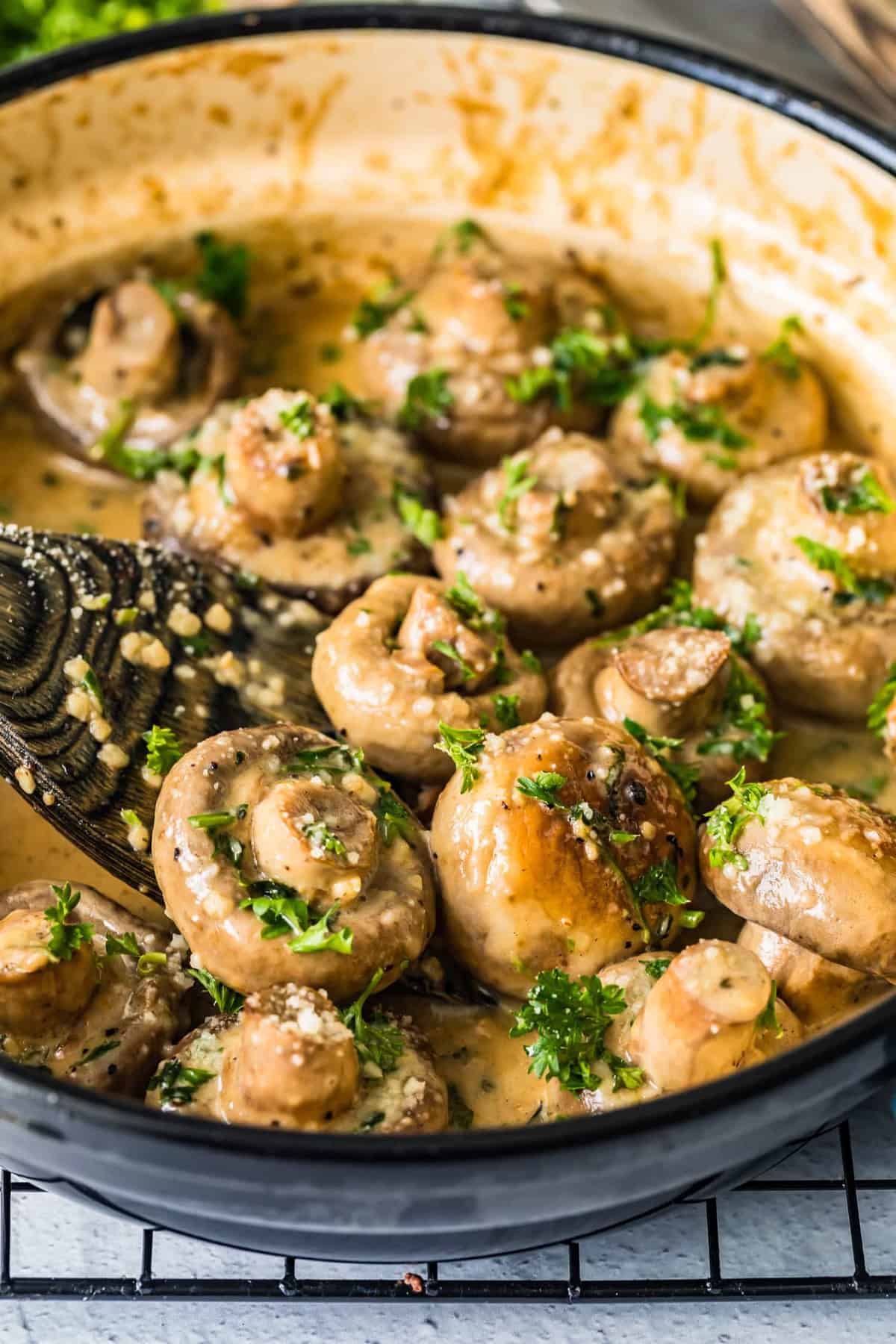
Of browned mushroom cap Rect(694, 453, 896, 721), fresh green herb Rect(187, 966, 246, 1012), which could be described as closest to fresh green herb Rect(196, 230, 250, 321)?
browned mushroom cap Rect(694, 453, 896, 721)

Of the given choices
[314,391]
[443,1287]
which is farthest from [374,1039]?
[314,391]

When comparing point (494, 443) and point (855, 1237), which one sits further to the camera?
point (494, 443)

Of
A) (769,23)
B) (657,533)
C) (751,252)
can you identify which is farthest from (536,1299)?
(769,23)

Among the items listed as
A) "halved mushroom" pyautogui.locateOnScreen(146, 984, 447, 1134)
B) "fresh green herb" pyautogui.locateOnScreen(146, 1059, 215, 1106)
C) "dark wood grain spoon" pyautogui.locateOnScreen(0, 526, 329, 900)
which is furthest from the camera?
"dark wood grain spoon" pyautogui.locateOnScreen(0, 526, 329, 900)

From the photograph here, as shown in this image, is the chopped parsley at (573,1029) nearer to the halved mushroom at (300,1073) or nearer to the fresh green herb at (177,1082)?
the halved mushroom at (300,1073)

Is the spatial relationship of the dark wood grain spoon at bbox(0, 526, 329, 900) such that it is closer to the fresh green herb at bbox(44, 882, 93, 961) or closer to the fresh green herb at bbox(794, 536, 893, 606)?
the fresh green herb at bbox(44, 882, 93, 961)

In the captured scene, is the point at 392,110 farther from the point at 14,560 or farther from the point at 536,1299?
the point at 536,1299

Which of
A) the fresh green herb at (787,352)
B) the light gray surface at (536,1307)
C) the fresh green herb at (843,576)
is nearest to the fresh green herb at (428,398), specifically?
the fresh green herb at (787,352)
